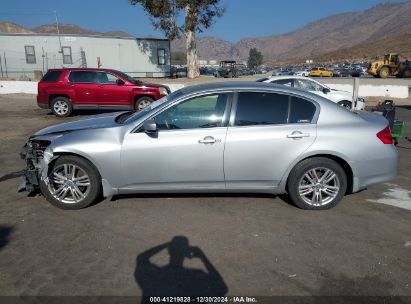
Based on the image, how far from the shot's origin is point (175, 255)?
11.8ft

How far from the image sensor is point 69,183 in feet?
15.0

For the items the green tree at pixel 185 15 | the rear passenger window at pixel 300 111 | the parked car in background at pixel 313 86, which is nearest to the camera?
the rear passenger window at pixel 300 111

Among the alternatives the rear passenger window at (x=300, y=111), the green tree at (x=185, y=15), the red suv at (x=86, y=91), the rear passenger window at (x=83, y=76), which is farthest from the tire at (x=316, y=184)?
the green tree at (x=185, y=15)

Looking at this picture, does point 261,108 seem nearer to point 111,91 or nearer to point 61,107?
point 111,91

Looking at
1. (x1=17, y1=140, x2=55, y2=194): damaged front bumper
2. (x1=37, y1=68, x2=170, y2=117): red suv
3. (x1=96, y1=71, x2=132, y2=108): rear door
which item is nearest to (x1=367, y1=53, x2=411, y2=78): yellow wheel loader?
(x1=37, y1=68, x2=170, y2=117): red suv

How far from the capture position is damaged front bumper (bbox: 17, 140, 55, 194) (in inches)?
177

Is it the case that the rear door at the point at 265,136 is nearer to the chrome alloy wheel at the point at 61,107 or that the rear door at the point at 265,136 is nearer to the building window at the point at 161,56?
the chrome alloy wheel at the point at 61,107

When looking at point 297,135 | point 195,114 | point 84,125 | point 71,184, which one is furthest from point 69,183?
point 297,135

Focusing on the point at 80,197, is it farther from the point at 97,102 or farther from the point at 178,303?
the point at 97,102

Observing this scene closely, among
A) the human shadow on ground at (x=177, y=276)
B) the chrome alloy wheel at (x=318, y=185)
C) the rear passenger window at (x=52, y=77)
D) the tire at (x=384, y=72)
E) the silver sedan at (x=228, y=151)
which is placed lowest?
the human shadow on ground at (x=177, y=276)

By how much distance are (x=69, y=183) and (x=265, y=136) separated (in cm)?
250

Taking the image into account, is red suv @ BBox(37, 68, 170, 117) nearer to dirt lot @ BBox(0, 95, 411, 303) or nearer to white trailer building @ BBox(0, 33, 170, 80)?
dirt lot @ BBox(0, 95, 411, 303)

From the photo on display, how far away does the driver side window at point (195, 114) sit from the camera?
4.46 meters

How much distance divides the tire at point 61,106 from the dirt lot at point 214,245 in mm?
7925
